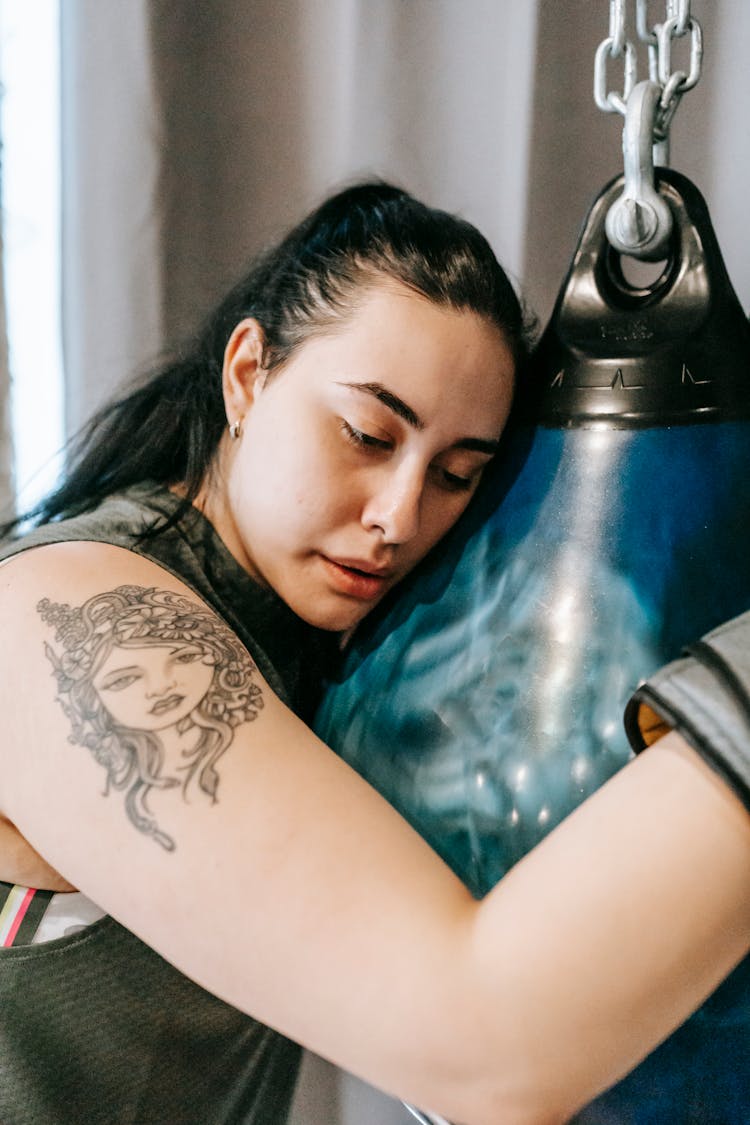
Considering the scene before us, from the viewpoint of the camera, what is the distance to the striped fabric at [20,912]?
28.9 inches

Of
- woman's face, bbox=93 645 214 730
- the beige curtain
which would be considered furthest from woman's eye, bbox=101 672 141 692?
the beige curtain

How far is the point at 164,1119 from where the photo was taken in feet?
2.58

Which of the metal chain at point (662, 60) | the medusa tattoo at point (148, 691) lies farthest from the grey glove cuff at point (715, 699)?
the metal chain at point (662, 60)

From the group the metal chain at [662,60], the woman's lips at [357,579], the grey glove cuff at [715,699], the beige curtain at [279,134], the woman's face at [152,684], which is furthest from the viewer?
the beige curtain at [279,134]

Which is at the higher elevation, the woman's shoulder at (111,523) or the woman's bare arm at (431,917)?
the woman's shoulder at (111,523)

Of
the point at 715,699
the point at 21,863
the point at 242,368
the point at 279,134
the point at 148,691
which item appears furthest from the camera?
the point at 279,134

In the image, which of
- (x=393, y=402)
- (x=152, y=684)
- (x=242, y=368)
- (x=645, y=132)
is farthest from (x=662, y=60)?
(x=152, y=684)

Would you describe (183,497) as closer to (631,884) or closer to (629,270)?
(631,884)

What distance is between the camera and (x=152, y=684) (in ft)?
1.92

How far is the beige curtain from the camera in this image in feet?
4.09

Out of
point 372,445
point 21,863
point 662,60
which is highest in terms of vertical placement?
point 662,60

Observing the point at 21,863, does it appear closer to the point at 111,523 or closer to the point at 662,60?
the point at 111,523

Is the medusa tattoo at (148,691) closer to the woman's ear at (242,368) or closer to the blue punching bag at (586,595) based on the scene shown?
the blue punching bag at (586,595)

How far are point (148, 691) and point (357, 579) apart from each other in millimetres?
255
